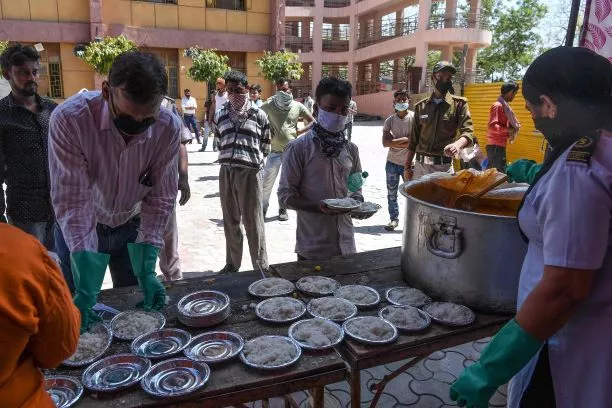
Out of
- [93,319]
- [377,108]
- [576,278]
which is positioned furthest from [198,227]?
[377,108]

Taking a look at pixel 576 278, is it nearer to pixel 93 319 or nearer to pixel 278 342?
pixel 278 342

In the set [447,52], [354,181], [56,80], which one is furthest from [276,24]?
[354,181]

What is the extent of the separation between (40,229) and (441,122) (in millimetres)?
3482

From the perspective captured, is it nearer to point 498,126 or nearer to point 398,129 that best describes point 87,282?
point 398,129

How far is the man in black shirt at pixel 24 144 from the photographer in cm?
297

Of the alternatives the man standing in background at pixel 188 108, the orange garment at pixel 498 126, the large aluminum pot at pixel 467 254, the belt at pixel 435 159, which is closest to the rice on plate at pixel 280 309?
the large aluminum pot at pixel 467 254

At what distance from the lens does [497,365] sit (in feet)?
4.30

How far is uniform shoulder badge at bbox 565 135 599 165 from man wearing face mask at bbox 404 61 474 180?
9.71ft

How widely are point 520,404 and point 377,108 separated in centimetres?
2537

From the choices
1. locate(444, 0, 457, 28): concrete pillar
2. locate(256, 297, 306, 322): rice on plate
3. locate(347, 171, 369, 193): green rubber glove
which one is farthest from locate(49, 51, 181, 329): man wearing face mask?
locate(444, 0, 457, 28): concrete pillar

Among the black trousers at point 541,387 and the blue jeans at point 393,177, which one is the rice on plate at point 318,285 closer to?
the black trousers at point 541,387

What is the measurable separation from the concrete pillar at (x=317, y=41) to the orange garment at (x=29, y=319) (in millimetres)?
28147

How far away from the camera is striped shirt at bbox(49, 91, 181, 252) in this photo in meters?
1.79

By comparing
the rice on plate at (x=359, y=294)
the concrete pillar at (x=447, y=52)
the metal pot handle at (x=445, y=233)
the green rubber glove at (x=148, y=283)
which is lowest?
Answer: the rice on plate at (x=359, y=294)
